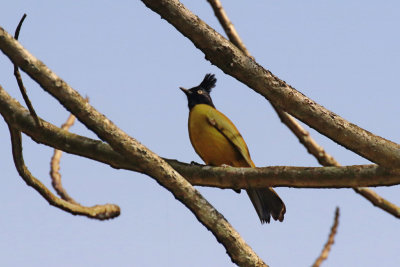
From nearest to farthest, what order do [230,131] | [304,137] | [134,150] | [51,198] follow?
[134,150], [51,198], [230,131], [304,137]

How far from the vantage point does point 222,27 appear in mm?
6441

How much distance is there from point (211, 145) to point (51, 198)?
2.70 meters

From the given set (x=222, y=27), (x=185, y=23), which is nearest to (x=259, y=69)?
(x=185, y=23)

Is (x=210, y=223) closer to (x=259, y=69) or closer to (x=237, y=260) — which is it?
(x=237, y=260)

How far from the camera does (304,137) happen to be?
703cm

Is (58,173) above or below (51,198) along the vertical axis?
above

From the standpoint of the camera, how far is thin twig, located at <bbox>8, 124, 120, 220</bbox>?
3.96 m

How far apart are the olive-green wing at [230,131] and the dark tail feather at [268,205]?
0.51 meters

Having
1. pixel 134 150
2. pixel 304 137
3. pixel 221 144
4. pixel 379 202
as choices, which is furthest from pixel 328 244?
pixel 134 150

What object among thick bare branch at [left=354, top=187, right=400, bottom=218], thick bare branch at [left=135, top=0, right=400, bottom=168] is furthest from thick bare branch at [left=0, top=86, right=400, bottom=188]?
thick bare branch at [left=354, top=187, right=400, bottom=218]

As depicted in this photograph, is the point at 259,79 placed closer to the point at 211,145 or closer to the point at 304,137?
the point at 211,145

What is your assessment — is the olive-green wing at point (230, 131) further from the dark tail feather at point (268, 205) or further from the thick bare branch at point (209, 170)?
the thick bare branch at point (209, 170)

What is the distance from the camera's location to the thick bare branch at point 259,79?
346 cm

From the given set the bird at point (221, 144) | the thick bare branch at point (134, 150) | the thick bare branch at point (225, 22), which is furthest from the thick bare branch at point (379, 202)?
the thick bare branch at point (134, 150)
